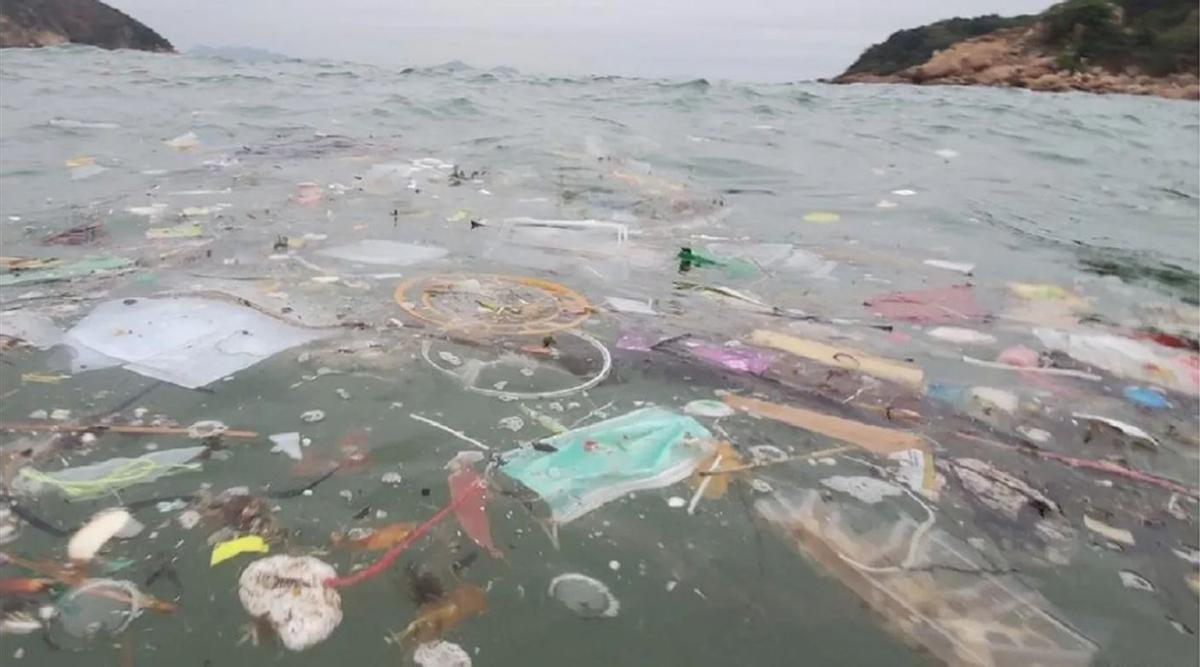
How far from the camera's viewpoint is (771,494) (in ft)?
5.93

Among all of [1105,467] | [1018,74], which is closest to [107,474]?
[1105,467]

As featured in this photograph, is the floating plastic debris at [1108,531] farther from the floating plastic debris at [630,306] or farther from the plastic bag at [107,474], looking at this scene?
the plastic bag at [107,474]

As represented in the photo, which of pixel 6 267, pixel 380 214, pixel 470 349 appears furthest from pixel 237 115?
pixel 470 349

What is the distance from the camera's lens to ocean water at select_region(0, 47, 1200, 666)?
1438 millimetres

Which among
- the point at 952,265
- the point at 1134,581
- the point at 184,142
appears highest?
the point at 184,142

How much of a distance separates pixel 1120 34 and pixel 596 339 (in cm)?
4197

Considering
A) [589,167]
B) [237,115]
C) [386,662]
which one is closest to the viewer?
[386,662]

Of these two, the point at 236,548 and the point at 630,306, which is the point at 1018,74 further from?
the point at 236,548

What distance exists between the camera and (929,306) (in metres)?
3.22

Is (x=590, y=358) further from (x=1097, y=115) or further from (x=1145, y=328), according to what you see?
(x=1097, y=115)

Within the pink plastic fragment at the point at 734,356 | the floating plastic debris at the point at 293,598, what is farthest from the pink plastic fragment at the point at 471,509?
the pink plastic fragment at the point at 734,356

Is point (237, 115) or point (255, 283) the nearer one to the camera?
point (255, 283)

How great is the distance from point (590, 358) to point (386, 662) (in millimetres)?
1329

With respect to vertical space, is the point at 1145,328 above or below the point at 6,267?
below
